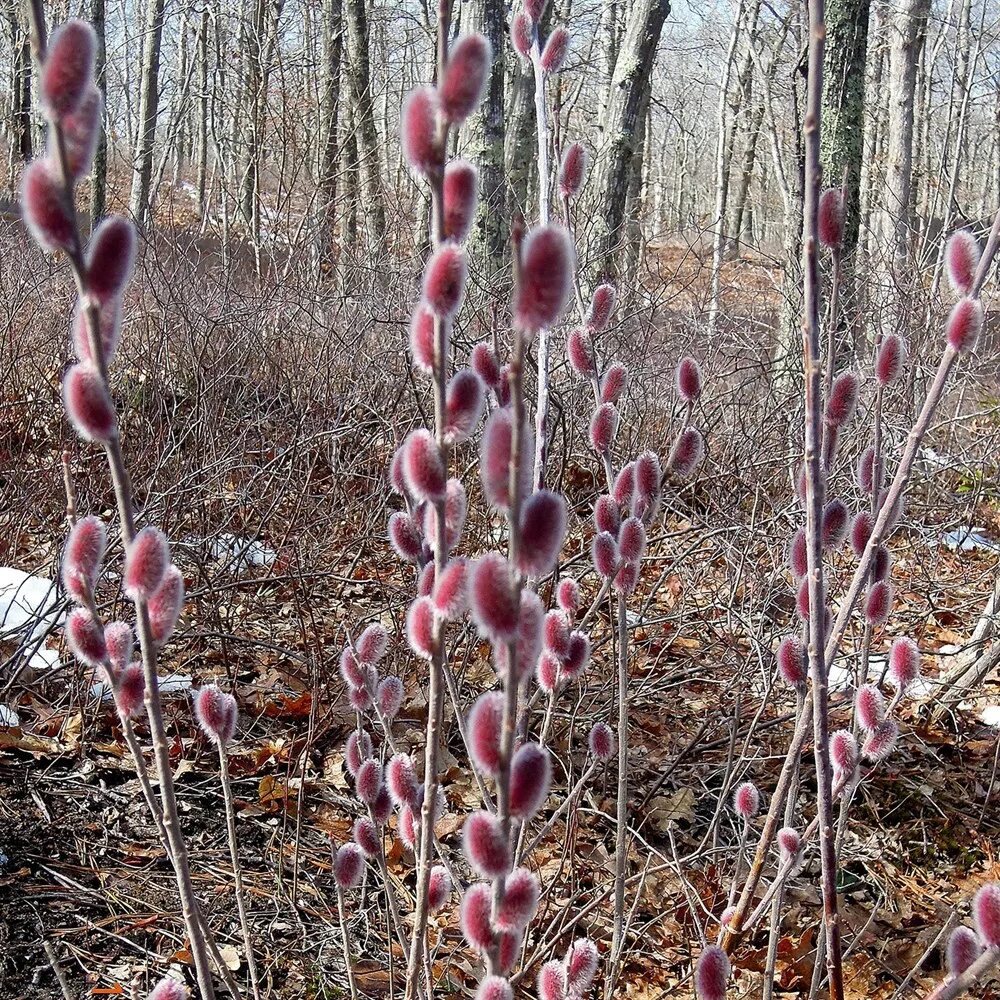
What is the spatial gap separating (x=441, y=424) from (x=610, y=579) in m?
0.62

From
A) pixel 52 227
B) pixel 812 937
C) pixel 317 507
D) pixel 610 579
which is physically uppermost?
pixel 52 227

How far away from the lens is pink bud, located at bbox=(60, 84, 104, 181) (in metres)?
0.73

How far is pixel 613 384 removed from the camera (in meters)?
1.64

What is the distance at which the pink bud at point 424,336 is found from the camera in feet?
2.78

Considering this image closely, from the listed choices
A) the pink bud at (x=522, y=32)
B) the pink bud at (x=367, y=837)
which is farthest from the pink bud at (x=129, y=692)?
the pink bud at (x=522, y=32)

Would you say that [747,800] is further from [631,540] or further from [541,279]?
[541,279]

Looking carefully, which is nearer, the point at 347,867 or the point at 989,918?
the point at 989,918

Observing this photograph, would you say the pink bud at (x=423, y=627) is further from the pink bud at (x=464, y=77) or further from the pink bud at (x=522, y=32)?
the pink bud at (x=522, y=32)

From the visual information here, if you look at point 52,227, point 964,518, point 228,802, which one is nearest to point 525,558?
point 52,227

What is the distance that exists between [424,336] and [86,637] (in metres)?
0.48

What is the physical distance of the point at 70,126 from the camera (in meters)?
0.74

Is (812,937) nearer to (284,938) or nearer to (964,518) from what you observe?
(284,938)

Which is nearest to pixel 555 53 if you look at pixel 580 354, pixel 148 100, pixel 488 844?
pixel 580 354

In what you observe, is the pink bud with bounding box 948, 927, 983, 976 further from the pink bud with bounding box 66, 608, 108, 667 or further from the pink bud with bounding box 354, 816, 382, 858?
the pink bud with bounding box 66, 608, 108, 667
